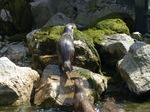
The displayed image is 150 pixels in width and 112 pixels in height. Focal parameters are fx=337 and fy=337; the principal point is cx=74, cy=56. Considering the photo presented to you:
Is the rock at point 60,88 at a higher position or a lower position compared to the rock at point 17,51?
higher

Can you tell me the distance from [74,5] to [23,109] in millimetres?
5620

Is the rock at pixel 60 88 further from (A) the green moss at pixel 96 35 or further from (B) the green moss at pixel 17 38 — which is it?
(B) the green moss at pixel 17 38

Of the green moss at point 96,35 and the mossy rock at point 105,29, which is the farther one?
→ the mossy rock at point 105,29

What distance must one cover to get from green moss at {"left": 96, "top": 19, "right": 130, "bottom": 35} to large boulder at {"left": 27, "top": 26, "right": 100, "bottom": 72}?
95cm

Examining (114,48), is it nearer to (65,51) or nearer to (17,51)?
(65,51)

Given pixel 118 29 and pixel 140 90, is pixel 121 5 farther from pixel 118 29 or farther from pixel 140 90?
pixel 140 90

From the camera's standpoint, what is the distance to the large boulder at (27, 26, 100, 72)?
7434mm

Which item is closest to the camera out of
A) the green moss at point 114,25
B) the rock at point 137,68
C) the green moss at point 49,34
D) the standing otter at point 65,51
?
the rock at point 137,68

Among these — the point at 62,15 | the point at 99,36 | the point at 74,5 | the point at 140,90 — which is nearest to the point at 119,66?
the point at 140,90

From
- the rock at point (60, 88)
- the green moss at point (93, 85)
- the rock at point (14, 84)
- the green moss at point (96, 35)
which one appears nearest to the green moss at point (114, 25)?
the green moss at point (96, 35)

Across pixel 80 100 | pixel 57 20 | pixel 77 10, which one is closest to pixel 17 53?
pixel 57 20

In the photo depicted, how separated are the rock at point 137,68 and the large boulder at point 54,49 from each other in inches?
31.9

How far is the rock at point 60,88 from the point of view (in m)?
6.06

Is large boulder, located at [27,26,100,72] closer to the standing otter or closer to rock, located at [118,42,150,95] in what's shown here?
the standing otter
